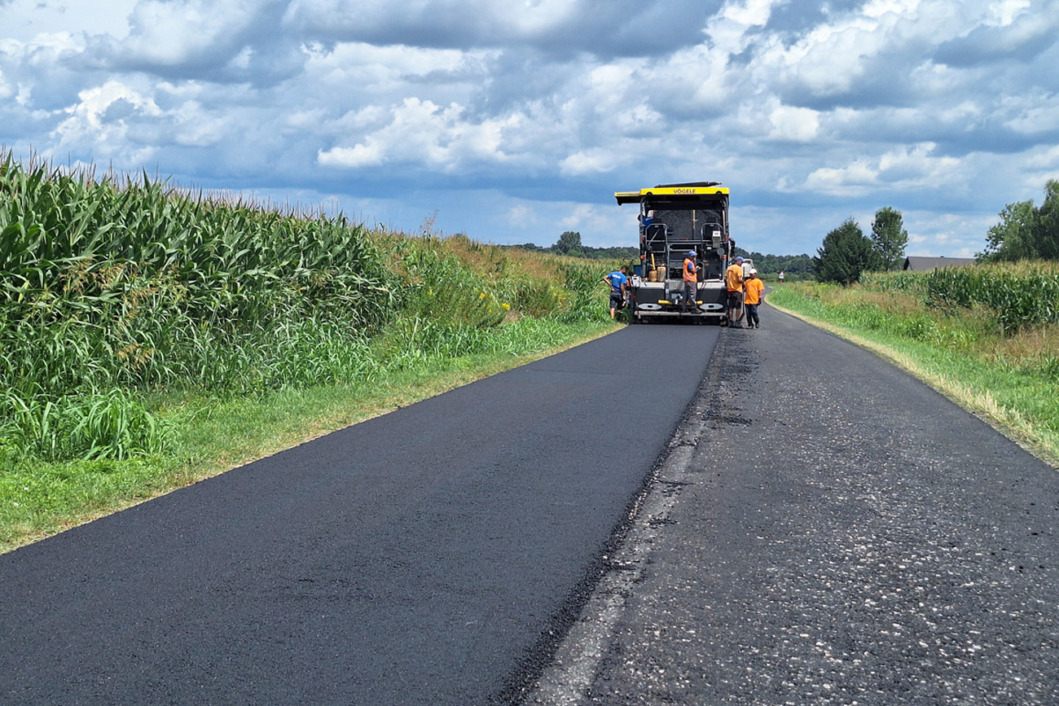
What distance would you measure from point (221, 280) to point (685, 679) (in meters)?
9.86

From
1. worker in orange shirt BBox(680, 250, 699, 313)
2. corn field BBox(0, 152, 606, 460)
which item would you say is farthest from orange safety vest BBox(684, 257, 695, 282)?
corn field BBox(0, 152, 606, 460)

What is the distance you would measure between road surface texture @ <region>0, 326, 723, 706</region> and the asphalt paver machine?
17.7 meters

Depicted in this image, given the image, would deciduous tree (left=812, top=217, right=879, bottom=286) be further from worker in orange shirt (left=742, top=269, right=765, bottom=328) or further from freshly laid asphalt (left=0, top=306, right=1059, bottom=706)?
freshly laid asphalt (left=0, top=306, right=1059, bottom=706)

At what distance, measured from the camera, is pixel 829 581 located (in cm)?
450

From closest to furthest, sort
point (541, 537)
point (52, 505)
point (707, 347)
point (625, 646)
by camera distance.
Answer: point (625, 646), point (541, 537), point (52, 505), point (707, 347)

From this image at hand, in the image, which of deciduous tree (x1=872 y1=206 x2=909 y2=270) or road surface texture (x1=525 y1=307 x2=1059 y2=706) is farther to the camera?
deciduous tree (x1=872 y1=206 x2=909 y2=270)

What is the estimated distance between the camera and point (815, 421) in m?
9.25

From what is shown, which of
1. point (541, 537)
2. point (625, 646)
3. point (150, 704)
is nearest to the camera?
point (150, 704)

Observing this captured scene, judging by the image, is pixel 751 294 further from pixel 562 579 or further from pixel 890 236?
pixel 890 236

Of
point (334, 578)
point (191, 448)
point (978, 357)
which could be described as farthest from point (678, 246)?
point (334, 578)

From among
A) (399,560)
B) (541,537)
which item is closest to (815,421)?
(541,537)

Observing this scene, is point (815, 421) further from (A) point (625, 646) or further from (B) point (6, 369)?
(B) point (6, 369)

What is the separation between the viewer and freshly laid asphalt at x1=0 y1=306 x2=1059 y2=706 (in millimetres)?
3383

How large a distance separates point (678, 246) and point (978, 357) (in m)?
9.80
